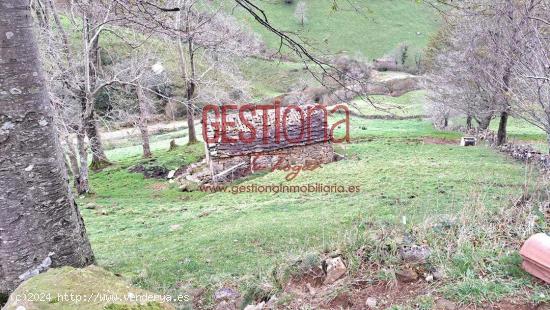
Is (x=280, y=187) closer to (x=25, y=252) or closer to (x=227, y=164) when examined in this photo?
(x=227, y=164)

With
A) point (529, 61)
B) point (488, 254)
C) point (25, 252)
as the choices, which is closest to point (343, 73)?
point (488, 254)

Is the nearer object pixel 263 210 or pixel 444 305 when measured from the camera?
pixel 444 305

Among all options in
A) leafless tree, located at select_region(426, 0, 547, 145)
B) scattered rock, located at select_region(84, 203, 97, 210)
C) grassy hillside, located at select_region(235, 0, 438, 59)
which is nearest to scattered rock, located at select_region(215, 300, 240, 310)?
leafless tree, located at select_region(426, 0, 547, 145)

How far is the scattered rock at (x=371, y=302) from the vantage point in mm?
3472

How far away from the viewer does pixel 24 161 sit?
11.2 ft

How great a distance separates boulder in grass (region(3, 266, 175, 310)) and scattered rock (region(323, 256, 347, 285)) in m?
1.96

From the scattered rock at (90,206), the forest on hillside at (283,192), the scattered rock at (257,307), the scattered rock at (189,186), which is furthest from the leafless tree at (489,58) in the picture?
the scattered rock at (90,206)

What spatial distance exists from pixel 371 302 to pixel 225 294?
1818mm

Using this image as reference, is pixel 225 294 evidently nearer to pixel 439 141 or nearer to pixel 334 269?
pixel 334 269

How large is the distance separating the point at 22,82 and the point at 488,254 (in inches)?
187

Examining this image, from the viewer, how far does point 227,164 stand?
1723 centimetres

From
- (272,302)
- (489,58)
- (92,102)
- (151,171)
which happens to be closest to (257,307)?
(272,302)

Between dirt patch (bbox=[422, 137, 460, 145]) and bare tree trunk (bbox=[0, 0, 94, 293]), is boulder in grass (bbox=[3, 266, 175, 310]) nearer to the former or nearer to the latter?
bare tree trunk (bbox=[0, 0, 94, 293])

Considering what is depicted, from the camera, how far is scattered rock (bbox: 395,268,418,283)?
12.3ft
